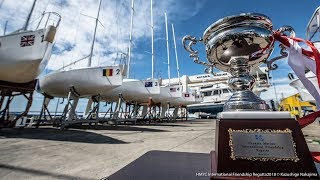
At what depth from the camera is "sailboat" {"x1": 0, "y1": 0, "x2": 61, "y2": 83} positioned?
4375 millimetres

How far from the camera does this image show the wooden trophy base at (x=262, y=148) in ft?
2.75

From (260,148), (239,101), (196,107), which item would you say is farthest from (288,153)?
(196,107)

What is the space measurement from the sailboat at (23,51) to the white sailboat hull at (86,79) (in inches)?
50.7

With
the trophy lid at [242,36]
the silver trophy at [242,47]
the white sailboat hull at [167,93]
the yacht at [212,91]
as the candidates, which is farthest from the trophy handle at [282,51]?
the yacht at [212,91]

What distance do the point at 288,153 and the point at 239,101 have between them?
0.42m

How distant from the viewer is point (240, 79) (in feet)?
4.52

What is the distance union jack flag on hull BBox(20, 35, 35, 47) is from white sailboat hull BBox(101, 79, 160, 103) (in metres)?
5.46

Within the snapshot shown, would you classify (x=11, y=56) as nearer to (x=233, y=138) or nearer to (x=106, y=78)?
(x=106, y=78)

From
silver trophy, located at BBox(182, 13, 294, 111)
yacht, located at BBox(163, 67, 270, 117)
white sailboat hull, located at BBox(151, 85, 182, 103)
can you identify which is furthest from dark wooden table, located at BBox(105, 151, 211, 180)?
yacht, located at BBox(163, 67, 270, 117)

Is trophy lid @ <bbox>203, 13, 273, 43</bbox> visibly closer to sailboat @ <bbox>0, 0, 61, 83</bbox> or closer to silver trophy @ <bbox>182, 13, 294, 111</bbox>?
silver trophy @ <bbox>182, 13, 294, 111</bbox>

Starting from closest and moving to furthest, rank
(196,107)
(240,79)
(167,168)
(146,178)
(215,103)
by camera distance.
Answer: (146,178) → (167,168) → (240,79) → (215,103) → (196,107)

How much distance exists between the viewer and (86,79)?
6266 mm

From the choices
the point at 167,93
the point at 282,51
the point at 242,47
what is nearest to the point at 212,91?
the point at 167,93

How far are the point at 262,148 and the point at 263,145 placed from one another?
0.05 ft
